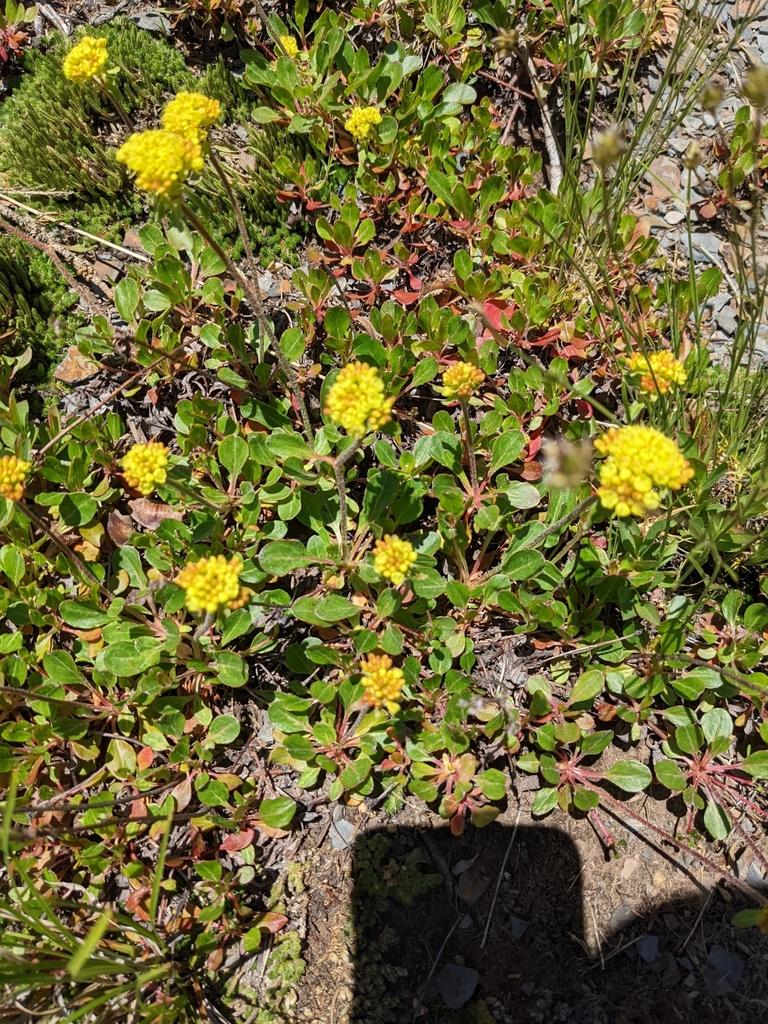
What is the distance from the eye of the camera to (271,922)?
2348 millimetres

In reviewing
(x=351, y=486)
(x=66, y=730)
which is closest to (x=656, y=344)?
(x=351, y=486)

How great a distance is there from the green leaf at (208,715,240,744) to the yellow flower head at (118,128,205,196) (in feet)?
5.87

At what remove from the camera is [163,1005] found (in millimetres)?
2131

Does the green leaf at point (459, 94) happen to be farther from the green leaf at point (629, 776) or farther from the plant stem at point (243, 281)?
the green leaf at point (629, 776)

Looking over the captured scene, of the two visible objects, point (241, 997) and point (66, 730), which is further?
point (66, 730)

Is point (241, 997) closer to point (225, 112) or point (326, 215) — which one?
point (326, 215)

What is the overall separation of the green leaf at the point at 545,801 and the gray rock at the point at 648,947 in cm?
54

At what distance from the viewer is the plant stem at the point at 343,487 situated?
2.08m

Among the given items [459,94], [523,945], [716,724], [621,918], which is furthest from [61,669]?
[459,94]

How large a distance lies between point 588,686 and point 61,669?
197 centimetres

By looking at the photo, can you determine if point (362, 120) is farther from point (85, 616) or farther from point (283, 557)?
point (85, 616)

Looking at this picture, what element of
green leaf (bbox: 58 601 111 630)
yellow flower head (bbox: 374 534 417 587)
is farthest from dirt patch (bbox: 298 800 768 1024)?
green leaf (bbox: 58 601 111 630)

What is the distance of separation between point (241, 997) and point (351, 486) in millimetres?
1916

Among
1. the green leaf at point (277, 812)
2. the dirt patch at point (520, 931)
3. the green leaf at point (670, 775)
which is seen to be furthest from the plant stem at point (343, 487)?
the green leaf at point (670, 775)
